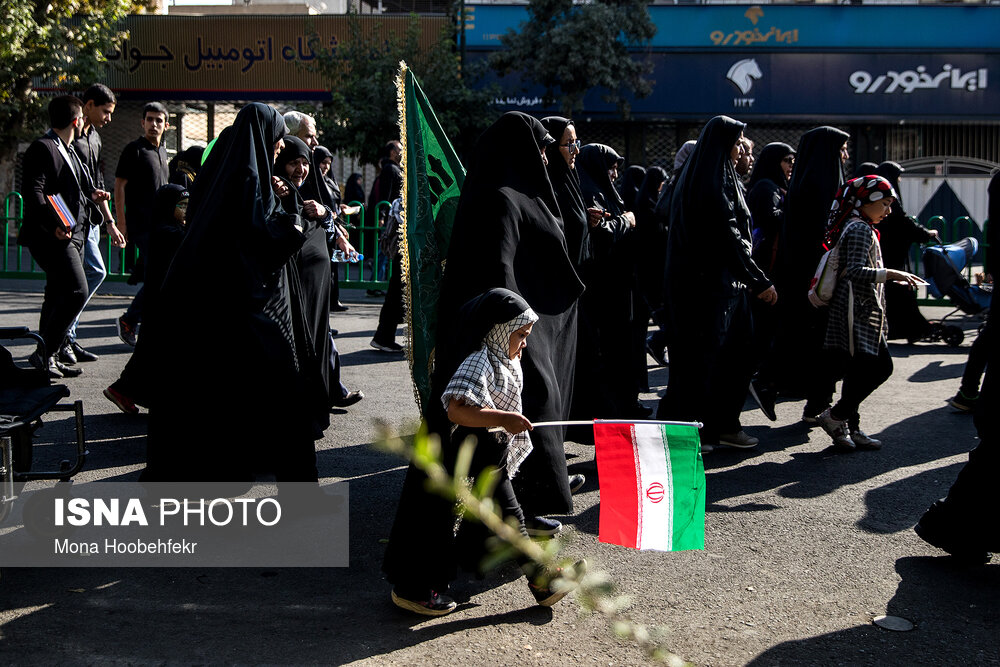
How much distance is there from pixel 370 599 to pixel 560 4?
16.3 m

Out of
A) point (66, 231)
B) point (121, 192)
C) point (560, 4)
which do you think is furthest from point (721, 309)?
point (560, 4)

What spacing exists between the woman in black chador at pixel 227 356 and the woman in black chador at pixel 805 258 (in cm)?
356

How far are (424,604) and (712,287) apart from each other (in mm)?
3026

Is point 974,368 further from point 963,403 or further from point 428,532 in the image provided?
point 428,532

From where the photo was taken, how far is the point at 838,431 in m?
6.07

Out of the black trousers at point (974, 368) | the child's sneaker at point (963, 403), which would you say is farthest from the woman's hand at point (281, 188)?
the child's sneaker at point (963, 403)

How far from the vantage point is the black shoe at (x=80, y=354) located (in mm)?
8367

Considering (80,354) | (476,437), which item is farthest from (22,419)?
(80,354)

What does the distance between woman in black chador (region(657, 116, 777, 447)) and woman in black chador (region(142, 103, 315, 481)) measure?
2423 millimetres

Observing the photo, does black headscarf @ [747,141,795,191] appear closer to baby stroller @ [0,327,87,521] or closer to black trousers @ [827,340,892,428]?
black trousers @ [827,340,892,428]

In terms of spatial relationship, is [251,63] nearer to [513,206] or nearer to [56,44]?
[56,44]

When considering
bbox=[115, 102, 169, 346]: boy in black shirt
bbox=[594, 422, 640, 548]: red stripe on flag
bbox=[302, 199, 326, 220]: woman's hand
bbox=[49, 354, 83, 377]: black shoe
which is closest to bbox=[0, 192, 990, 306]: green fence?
bbox=[115, 102, 169, 346]: boy in black shirt

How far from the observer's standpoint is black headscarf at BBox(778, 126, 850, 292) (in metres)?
6.86

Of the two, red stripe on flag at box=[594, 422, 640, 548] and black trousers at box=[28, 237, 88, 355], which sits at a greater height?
black trousers at box=[28, 237, 88, 355]
